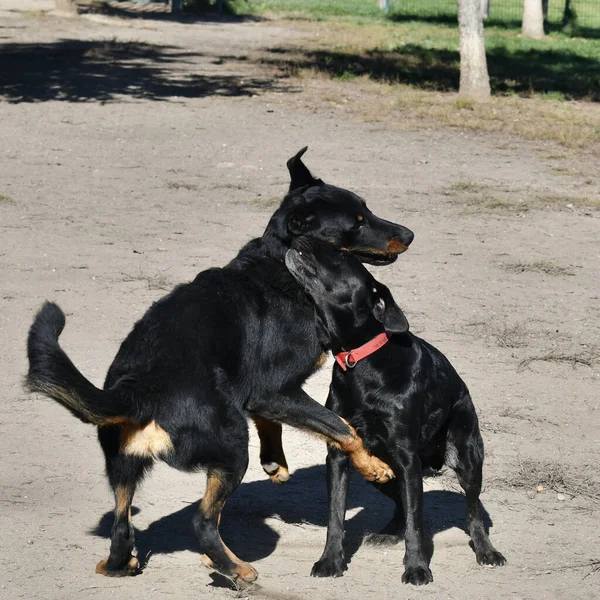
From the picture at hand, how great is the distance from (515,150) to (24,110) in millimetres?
6820

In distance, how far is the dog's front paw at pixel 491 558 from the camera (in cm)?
504

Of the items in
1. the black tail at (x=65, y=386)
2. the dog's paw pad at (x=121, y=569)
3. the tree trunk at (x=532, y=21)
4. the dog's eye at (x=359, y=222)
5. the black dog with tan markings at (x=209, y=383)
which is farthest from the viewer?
the tree trunk at (x=532, y=21)

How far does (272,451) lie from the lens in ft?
17.8

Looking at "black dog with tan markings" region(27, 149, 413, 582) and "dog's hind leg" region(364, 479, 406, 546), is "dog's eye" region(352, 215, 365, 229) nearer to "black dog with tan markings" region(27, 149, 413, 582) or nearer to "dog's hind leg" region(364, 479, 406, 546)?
"black dog with tan markings" region(27, 149, 413, 582)

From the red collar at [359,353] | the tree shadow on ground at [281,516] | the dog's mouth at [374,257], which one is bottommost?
the tree shadow on ground at [281,516]

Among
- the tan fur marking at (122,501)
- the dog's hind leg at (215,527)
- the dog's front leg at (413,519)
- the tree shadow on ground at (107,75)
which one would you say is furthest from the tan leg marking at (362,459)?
the tree shadow on ground at (107,75)

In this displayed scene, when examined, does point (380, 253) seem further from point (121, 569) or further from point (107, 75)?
point (107, 75)

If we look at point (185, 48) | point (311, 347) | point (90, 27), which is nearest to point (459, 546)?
point (311, 347)

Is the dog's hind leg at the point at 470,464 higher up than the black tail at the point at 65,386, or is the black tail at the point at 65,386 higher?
the black tail at the point at 65,386

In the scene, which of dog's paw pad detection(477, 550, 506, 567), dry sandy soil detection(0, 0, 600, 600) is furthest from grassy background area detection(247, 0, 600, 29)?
dog's paw pad detection(477, 550, 506, 567)

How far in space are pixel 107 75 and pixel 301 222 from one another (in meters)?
14.3

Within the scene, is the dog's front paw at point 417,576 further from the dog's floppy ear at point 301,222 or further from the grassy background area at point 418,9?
the grassy background area at point 418,9

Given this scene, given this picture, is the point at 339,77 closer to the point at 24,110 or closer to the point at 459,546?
the point at 24,110

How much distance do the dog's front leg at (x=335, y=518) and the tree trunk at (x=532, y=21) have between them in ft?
87.8
